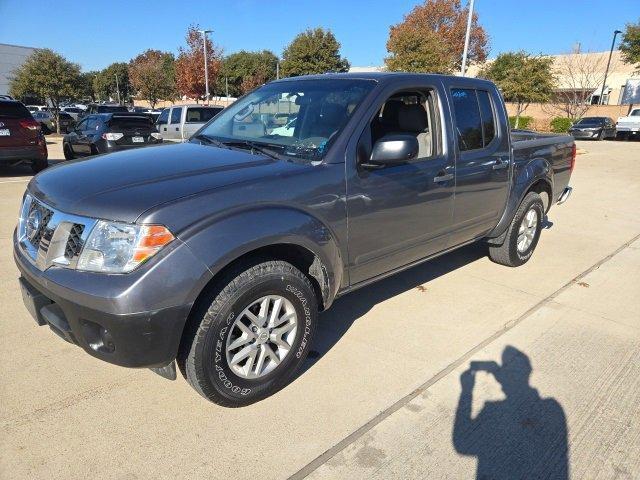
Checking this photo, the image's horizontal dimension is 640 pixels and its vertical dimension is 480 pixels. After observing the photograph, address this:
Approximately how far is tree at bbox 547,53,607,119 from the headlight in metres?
41.5

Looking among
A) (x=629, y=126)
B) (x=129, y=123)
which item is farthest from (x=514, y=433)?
(x=629, y=126)

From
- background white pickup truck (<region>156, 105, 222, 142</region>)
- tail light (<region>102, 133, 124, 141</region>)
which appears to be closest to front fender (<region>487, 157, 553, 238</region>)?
tail light (<region>102, 133, 124, 141</region>)

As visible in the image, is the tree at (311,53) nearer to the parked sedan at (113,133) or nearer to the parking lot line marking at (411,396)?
the parked sedan at (113,133)

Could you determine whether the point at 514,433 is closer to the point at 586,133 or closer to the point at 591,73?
the point at 586,133

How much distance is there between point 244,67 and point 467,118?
65.8 metres

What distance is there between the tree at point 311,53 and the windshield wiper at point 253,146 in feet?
140

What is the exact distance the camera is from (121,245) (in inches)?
86.7

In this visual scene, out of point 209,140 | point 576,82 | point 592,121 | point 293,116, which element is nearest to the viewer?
point 293,116

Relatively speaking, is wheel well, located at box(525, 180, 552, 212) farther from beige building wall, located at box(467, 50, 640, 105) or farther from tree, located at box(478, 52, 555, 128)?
beige building wall, located at box(467, 50, 640, 105)

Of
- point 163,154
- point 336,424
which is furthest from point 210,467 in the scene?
point 163,154

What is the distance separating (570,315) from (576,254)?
208 centimetres

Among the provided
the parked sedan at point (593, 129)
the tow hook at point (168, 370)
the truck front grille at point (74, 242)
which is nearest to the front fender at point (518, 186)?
the tow hook at point (168, 370)

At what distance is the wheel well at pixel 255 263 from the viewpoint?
240 cm

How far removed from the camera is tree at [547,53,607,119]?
125 feet
